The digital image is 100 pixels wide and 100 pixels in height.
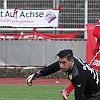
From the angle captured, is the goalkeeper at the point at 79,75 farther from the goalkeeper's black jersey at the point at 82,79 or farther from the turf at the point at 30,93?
the turf at the point at 30,93

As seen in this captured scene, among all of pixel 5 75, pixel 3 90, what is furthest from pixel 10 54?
pixel 3 90

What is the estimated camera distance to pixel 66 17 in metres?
20.3

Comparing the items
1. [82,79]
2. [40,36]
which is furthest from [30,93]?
[82,79]

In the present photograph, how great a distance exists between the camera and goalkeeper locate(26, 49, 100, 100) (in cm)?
720

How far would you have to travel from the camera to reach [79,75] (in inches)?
288

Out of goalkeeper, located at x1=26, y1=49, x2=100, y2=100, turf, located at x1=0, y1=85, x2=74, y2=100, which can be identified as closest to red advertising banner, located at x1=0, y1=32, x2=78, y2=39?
turf, located at x1=0, y1=85, x2=74, y2=100

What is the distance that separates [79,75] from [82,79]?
0.08m

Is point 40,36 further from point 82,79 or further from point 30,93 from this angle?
point 82,79

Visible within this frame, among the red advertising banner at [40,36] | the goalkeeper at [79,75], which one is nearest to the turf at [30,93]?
the red advertising banner at [40,36]

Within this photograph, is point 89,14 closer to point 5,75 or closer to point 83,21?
point 83,21

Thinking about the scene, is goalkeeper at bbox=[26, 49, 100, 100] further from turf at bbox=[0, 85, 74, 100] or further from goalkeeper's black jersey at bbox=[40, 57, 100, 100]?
turf at bbox=[0, 85, 74, 100]

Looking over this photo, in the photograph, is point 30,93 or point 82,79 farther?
point 30,93

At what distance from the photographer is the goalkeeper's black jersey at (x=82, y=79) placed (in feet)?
24.0

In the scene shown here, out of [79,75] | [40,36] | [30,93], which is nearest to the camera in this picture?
[79,75]
